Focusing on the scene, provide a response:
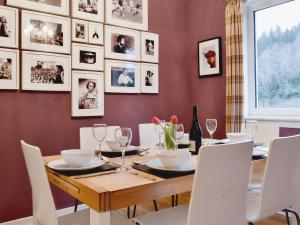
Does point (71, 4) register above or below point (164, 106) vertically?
above

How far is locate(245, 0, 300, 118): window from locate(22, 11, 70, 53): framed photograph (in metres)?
1.98

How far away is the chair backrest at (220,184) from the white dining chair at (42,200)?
502 mm

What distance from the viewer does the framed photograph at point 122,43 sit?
3.06m

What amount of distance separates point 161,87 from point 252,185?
1749 mm

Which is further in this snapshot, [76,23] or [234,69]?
[234,69]

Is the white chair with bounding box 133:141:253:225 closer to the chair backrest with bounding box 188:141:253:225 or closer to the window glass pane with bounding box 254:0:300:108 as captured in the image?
the chair backrest with bounding box 188:141:253:225

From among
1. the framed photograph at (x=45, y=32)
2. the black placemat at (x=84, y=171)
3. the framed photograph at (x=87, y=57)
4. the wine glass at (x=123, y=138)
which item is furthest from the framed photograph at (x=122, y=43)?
the black placemat at (x=84, y=171)

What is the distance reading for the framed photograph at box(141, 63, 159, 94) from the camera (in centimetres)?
335

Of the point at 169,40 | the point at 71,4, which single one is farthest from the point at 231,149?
the point at 169,40

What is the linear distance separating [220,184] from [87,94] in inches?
79.7

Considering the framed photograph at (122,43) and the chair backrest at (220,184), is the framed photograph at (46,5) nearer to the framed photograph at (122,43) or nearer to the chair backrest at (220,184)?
the framed photograph at (122,43)

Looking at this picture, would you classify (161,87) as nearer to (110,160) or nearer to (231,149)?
(110,160)

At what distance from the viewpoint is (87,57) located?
2895mm

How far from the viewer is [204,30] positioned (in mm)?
3574
